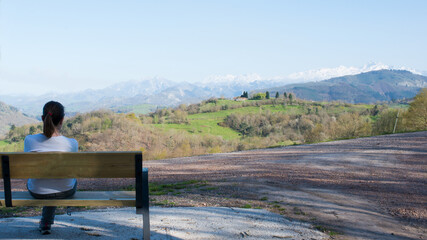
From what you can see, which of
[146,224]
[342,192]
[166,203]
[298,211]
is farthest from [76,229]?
[342,192]

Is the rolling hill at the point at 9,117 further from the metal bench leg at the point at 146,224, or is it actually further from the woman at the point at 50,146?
the metal bench leg at the point at 146,224

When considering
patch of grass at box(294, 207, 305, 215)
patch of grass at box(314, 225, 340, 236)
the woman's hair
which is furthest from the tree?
the woman's hair

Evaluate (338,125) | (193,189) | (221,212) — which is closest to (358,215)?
(221,212)

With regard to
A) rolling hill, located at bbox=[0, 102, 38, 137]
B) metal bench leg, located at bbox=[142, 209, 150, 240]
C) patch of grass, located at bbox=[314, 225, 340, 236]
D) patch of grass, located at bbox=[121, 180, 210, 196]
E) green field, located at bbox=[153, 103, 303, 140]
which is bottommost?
rolling hill, located at bbox=[0, 102, 38, 137]

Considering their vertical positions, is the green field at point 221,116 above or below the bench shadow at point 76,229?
below

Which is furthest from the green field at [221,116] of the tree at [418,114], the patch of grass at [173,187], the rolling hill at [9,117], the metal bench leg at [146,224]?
the rolling hill at [9,117]

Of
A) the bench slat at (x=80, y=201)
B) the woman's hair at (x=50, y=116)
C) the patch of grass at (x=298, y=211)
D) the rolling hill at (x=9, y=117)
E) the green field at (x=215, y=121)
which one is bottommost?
the rolling hill at (x=9, y=117)

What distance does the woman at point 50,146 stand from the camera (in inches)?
151

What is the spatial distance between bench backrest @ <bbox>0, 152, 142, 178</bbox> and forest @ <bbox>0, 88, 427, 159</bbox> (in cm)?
2096

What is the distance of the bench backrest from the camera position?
144 inches

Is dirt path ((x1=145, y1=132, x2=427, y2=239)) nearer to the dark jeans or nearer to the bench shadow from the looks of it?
the bench shadow

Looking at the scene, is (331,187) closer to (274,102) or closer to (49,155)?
(49,155)

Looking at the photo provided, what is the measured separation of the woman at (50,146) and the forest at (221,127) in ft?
68.9

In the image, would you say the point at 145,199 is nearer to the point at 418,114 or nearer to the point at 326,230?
the point at 326,230
